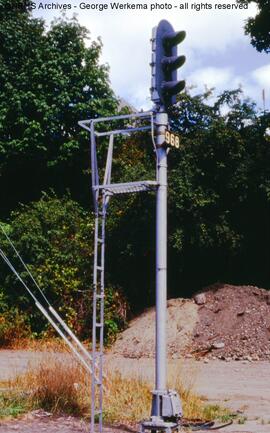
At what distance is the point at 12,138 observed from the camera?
94.2 ft

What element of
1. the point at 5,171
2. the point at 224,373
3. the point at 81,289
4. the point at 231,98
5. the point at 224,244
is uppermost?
the point at 231,98

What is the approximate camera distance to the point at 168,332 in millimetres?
22125

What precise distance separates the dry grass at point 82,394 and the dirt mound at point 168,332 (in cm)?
1122

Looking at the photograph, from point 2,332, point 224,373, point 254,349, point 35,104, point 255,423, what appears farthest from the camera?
point 35,104

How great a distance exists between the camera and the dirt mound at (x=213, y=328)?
1986 centimetres

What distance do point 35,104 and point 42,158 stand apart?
2.67 metres

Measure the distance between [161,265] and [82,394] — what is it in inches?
115

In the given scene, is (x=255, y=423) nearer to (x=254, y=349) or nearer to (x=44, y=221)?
(x=254, y=349)

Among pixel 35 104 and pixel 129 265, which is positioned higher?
pixel 35 104

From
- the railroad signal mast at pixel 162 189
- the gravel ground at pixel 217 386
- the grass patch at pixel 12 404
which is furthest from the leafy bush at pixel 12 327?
the railroad signal mast at pixel 162 189

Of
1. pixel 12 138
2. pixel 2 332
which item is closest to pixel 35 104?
pixel 12 138

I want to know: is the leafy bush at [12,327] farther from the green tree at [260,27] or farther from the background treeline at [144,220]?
the green tree at [260,27]

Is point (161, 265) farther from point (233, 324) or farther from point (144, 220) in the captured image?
point (144, 220)

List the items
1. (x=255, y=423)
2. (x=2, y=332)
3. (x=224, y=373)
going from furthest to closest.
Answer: (x=2, y=332)
(x=224, y=373)
(x=255, y=423)
